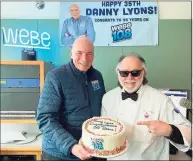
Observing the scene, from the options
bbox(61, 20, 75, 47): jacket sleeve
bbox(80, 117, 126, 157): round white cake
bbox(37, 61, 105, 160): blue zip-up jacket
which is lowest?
bbox(80, 117, 126, 157): round white cake

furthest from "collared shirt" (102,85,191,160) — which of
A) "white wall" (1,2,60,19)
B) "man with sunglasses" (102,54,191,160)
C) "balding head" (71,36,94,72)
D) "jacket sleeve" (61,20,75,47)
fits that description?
"white wall" (1,2,60,19)

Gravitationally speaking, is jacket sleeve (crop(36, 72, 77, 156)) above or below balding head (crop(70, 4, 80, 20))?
below

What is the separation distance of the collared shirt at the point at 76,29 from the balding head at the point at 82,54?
65mm

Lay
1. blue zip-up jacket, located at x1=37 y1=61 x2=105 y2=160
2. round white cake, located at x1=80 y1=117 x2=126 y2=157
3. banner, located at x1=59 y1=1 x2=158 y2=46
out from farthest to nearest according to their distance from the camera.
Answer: banner, located at x1=59 y1=1 x2=158 y2=46, blue zip-up jacket, located at x1=37 y1=61 x2=105 y2=160, round white cake, located at x1=80 y1=117 x2=126 y2=157

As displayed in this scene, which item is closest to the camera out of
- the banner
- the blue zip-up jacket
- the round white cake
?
the round white cake

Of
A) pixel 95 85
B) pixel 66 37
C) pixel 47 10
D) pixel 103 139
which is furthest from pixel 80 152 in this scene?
pixel 47 10

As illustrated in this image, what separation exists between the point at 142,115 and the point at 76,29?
38 cm

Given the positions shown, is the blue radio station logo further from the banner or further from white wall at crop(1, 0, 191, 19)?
white wall at crop(1, 0, 191, 19)

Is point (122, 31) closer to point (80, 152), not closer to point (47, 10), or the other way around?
point (47, 10)

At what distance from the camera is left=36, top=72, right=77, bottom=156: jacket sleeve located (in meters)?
0.68

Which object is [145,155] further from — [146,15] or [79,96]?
[146,15]

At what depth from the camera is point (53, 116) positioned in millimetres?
716

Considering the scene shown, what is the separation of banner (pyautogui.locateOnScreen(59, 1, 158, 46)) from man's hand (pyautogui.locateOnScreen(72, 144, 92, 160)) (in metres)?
0.37

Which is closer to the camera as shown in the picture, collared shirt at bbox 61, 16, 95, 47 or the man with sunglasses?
the man with sunglasses
